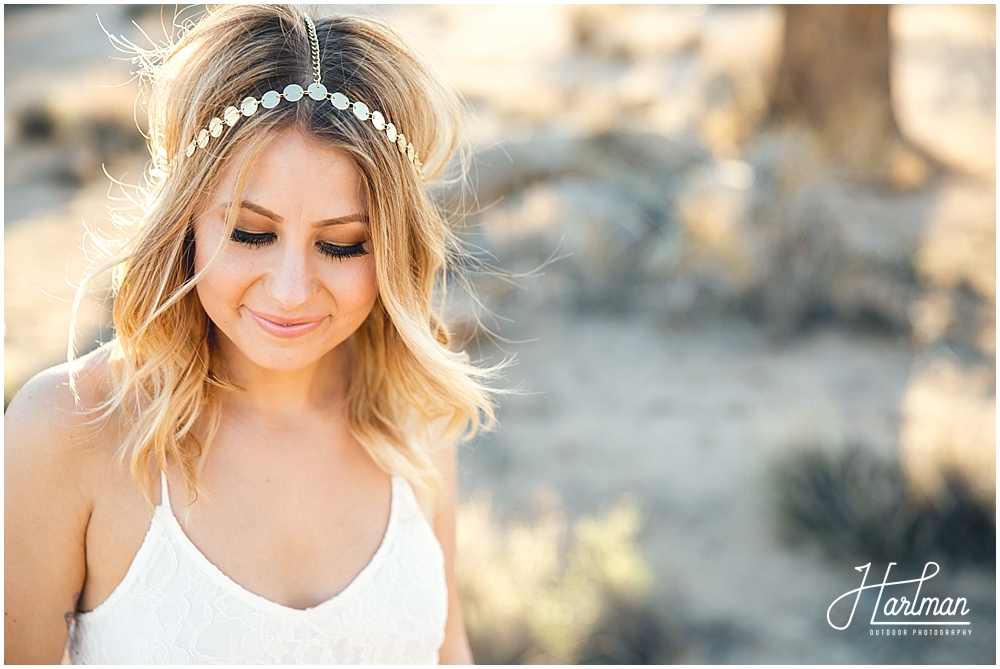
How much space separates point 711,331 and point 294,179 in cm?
502

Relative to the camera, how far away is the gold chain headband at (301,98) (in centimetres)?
150

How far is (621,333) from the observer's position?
6.19 meters

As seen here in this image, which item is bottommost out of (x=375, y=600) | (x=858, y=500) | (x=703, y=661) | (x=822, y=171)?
(x=703, y=661)

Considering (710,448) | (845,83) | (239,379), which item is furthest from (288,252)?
(845,83)

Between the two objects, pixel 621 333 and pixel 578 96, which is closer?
pixel 621 333

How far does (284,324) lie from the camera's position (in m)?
1.53

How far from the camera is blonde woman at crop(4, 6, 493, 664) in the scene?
1.50 meters

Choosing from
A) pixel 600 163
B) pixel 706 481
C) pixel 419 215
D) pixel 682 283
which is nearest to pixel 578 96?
pixel 600 163

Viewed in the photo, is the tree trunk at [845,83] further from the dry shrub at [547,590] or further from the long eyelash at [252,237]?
the long eyelash at [252,237]

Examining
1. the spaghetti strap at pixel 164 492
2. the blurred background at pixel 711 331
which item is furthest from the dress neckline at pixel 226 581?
the blurred background at pixel 711 331

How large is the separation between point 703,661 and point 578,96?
9.27 meters

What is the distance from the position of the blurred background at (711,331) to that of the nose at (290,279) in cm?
36

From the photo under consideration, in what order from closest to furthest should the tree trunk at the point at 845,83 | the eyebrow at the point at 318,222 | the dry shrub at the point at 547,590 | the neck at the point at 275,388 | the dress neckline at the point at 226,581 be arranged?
the eyebrow at the point at 318,222 → the dress neckline at the point at 226,581 → the neck at the point at 275,388 → the dry shrub at the point at 547,590 → the tree trunk at the point at 845,83

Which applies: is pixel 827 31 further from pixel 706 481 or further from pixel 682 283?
pixel 706 481
